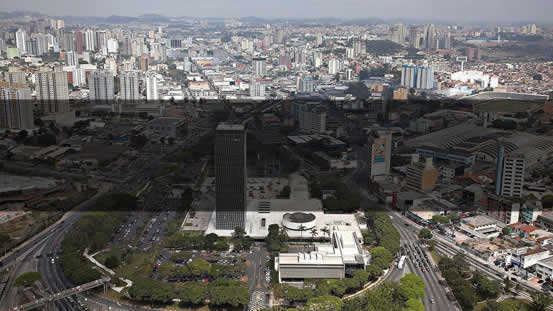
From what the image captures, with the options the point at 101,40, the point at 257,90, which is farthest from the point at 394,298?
the point at 101,40

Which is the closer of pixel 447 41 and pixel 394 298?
pixel 394 298

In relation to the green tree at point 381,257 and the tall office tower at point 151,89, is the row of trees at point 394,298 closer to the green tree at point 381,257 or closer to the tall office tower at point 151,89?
the green tree at point 381,257

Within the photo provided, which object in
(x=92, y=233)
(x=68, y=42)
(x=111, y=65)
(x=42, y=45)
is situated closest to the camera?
(x=92, y=233)

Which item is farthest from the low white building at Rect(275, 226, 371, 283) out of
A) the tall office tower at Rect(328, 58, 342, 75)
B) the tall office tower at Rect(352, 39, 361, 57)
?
the tall office tower at Rect(352, 39, 361, 57)

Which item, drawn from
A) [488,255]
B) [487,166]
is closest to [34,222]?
[488,255]

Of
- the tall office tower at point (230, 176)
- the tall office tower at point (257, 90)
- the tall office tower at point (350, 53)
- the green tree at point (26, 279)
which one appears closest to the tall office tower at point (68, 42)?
the tall office tower at point (257, 90)

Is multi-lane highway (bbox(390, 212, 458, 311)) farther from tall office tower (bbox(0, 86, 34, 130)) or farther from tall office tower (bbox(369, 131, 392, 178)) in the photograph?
tall office tower (bbox(0, 86, 34, 130))

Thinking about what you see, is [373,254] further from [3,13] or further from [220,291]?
[3,13]

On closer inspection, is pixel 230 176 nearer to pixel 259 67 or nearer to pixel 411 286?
pixel 411 286
